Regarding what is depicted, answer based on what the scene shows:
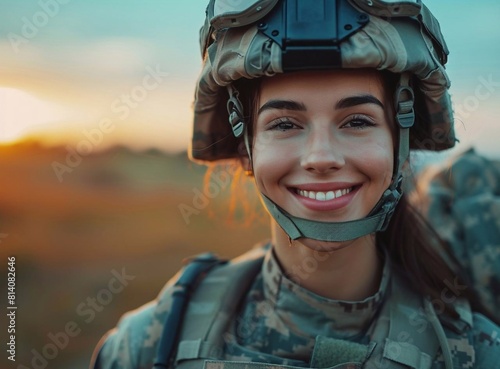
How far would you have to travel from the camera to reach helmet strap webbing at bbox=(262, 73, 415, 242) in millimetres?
2916

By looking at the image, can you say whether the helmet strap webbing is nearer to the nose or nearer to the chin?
the chin

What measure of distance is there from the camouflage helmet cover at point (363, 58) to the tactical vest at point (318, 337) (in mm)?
762

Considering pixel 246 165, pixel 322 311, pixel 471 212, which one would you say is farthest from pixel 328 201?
pixel 471 212

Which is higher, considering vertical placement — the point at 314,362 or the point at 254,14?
the point at 254,14

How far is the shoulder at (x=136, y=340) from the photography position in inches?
131

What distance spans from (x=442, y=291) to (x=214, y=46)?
5.15ft

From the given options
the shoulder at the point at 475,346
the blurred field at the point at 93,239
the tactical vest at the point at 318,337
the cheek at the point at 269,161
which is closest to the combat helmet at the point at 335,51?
the cheek at the point at 269,161

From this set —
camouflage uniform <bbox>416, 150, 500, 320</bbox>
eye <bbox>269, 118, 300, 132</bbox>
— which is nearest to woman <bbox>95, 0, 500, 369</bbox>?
eye <bbox>269, 118, 300, 132</bbox>

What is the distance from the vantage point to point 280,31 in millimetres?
2852

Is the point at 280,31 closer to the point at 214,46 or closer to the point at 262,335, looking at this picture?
the point at 214,46

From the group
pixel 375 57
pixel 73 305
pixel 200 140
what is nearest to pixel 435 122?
pixel 375 57

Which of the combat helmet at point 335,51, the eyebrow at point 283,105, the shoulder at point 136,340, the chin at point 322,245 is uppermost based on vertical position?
the combat helmet at point 335,51

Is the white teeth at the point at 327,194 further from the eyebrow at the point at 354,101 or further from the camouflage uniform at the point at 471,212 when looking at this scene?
the camouflage uniform at the point at 471,212

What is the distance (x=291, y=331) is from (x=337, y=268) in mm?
360
